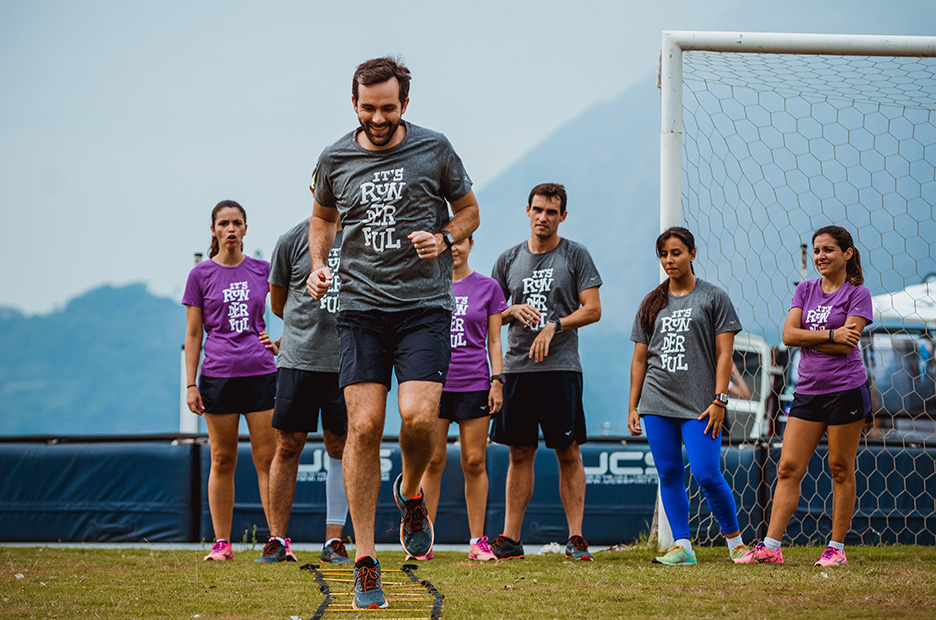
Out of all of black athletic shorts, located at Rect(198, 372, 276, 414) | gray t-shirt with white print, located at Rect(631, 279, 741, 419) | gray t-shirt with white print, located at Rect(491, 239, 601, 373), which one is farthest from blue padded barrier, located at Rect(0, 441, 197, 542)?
gray t-shirt with white print, located at Rect(631, 279, 741, 419)

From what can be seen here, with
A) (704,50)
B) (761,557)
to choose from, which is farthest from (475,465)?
(704,50)

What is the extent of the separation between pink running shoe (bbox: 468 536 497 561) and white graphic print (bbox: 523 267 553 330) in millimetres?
1150

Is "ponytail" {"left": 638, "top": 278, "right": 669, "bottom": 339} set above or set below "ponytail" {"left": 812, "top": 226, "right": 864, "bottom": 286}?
below

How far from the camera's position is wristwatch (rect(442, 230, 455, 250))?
3088 mm

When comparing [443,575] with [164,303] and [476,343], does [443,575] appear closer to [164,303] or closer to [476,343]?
[476,343]

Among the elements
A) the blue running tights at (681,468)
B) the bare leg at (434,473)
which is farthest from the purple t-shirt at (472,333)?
the blue running tights at (681,468)

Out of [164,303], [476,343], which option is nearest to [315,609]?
[476,343]

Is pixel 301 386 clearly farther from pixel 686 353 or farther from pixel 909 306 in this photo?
pixel 909 306

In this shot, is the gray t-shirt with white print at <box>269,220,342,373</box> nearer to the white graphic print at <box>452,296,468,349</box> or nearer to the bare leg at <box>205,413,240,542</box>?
the bare leg at <box>205,413,240,542</box>

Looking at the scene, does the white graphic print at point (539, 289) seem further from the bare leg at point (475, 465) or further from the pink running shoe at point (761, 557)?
the pink running shoe at point (761, 557)

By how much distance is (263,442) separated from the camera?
461cm

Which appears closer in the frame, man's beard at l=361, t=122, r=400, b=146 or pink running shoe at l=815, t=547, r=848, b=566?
man's beard at l=361, t=122, r=400, b=146

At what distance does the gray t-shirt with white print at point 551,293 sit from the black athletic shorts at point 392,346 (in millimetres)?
1565

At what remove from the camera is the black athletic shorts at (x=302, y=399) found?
169 inches
